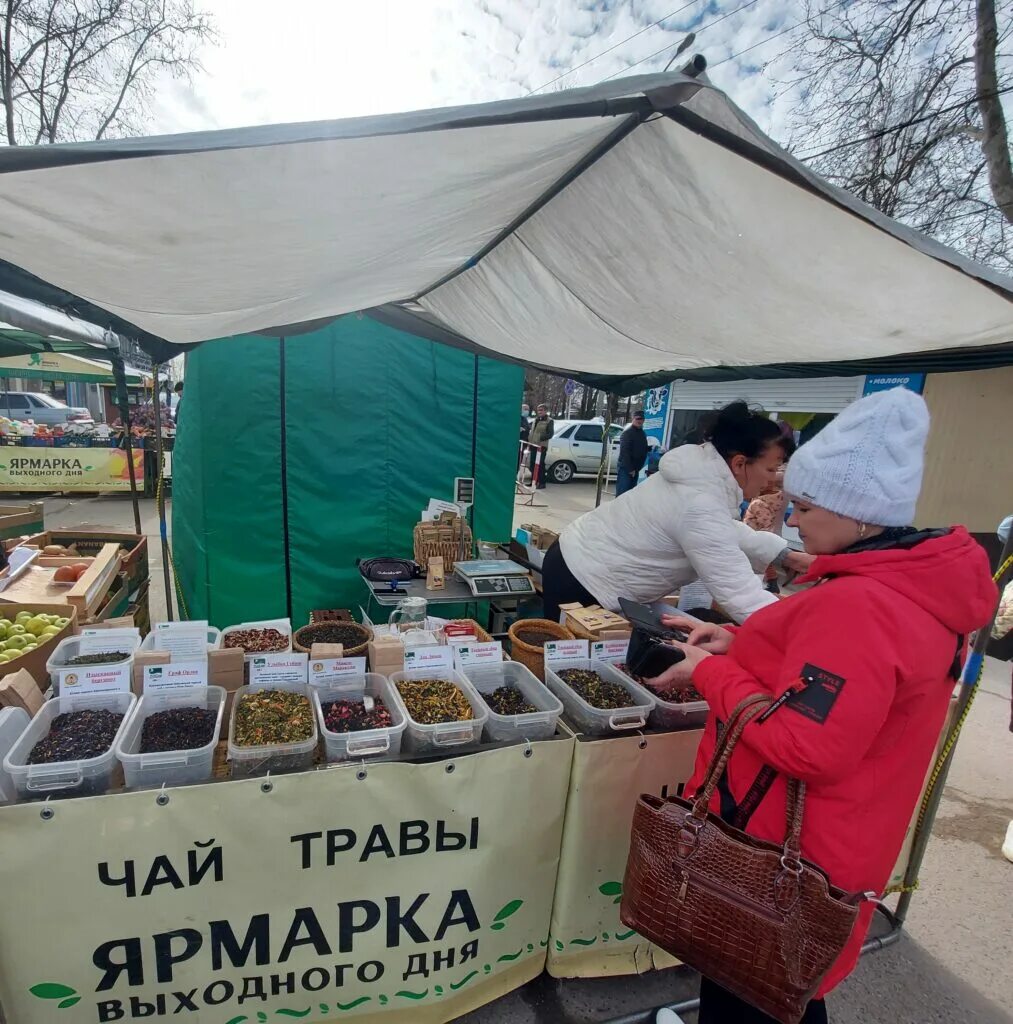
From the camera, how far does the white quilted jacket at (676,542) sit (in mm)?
2367

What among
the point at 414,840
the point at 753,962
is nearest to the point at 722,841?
the point at 753,962

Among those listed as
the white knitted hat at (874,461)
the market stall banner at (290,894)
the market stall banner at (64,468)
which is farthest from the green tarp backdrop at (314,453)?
the market stall banner at (64,468)

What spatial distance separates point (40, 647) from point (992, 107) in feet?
35.1

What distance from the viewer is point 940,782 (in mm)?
2342

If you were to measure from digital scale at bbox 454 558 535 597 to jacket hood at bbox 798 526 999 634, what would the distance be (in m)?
2.60

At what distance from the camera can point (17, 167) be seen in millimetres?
1043

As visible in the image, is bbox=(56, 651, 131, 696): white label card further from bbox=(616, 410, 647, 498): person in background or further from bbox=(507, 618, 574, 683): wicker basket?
bbox=(616, 410, 647, 498): person in background

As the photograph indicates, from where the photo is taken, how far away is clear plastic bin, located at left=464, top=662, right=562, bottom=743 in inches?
73.5

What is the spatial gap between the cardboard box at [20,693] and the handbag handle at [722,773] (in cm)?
184

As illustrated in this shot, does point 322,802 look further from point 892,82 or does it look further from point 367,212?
point 892,82

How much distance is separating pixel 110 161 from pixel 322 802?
5.20ft

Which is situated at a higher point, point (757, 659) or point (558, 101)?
point (558, 101)

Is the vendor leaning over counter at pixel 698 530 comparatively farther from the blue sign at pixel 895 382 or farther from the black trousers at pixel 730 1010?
the blue sign at pixel 895 382

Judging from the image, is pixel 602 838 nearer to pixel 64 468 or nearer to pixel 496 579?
pixel 496 579
